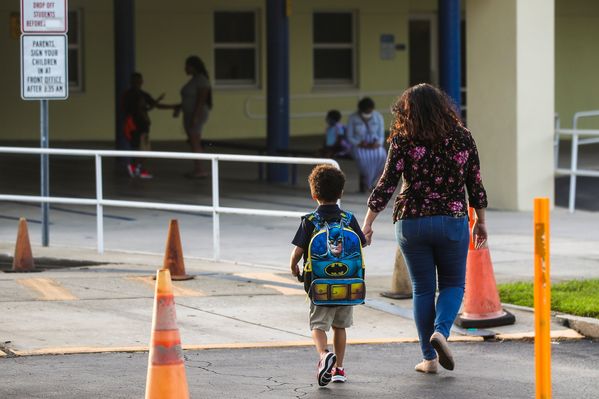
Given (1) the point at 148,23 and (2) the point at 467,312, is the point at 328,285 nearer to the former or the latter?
(2) the point at 467,312

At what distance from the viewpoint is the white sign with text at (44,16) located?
1330cm

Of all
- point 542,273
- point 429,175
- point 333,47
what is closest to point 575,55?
point 333,47

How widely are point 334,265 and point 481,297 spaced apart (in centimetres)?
212

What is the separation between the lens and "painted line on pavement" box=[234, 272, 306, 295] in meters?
11.1

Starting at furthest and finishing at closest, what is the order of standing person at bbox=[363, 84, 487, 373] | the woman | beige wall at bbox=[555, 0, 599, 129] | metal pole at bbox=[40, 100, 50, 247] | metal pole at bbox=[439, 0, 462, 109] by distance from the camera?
beige wall at bbox=[555, 0, 599, 129] → the woman → metal pole at bbox=[439, 0, 462, 109] → metal pole at bbox=[40, 100, 50, 247] → standing person at bbox=[363, 84, 487, 373]

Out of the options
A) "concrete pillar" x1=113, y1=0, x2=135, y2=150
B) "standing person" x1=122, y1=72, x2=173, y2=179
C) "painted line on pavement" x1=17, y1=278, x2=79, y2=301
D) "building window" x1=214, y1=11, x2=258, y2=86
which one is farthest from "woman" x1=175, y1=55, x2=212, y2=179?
"painted line on pavement" x1=17, y1=278, x2=79, y2=301

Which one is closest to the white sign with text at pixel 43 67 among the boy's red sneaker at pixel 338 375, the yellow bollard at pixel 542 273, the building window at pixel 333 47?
the boy's red sneaker at pixel 338 375

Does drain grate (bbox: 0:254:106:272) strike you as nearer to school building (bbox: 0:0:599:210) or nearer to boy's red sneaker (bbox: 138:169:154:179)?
boy's red sneaker (bbox: 138:169:154:179)

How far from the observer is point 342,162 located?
2473 cm

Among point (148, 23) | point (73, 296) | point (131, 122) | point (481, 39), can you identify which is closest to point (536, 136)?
point (481, 39)

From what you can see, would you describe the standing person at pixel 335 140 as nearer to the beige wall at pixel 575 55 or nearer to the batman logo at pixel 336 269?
the beige wall at pixel 575 55

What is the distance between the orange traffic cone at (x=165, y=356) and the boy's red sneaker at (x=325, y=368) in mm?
1204

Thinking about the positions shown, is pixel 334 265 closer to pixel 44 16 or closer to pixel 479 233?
pixel 479 233

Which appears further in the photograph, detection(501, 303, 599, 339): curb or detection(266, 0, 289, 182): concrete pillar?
detection(266, 0, 289, 182): concrete pillar
